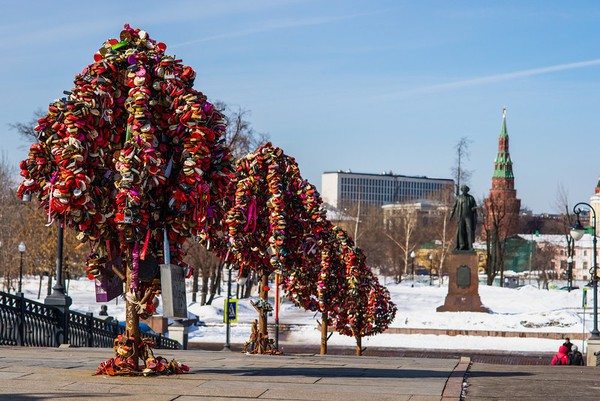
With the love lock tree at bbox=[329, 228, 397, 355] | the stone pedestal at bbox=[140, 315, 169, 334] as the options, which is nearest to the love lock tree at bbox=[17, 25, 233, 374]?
the love lock tree at bbox=[329, 228, 397, 355]

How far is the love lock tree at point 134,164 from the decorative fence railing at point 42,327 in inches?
373

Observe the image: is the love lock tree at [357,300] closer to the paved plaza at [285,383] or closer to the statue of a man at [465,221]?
the paved plaza at [285,383]

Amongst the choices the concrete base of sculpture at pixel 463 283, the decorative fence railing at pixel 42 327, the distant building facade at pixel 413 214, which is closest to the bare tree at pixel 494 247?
the distant building facade at pixel 413 214

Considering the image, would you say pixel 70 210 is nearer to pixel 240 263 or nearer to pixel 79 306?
pixel 240 263

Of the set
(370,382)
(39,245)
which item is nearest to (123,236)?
(370,382)

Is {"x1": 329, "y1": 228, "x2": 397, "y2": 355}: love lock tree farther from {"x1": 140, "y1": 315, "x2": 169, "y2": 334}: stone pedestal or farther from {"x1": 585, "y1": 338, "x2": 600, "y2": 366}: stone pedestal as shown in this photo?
{"x1": 140, "y1": 315, "x2": 169, "y2": 334}: stone pedestal

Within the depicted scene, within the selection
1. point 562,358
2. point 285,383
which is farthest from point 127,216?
point 562,358

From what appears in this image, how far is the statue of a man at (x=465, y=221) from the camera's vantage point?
47.4m

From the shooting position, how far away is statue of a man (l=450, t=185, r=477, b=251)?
1868 inches

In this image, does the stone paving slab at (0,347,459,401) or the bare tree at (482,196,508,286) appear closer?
the stone paving slab at (0,347,459,401)

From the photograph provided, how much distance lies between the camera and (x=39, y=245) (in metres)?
59.5

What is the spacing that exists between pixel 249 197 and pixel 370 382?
317 inches

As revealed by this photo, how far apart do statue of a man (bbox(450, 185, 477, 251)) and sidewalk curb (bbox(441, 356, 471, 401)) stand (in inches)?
1272

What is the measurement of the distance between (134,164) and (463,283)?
123ft
